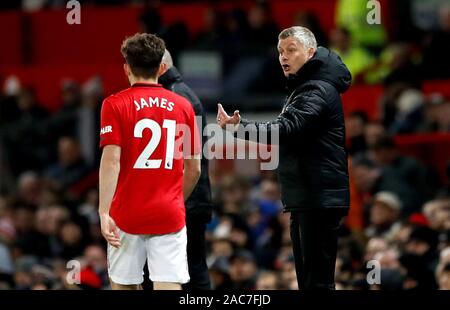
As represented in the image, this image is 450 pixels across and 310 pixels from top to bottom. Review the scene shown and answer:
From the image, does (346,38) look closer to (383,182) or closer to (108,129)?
(383,182)

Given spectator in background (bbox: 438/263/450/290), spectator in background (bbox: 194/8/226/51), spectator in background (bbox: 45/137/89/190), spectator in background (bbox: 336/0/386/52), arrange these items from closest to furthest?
spectator in background (bbox: 438/263/450/290) < spectator in background (bbox: 336/0/386/52) < spectator in background (bbox: 45/137/89/190) < spectator in background (bbox: 194/8/226/51)

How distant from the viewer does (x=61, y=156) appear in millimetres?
18094

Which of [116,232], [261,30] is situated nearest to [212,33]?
[261,30]

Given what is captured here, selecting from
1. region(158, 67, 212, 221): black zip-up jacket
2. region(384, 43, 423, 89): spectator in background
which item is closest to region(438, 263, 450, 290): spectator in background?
region(158, 67, 212, 221): black zip-up jacket

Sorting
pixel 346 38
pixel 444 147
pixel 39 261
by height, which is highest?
pixel 346 38

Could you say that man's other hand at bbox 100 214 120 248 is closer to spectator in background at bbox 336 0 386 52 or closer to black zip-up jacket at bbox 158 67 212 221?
black zip-up jacket at bbox 158 67 212 221

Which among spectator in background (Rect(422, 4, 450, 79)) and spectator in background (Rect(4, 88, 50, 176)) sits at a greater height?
spectator in background (Rect(422, 4, 450, 79))

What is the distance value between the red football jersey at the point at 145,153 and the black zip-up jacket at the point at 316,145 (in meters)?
0.72

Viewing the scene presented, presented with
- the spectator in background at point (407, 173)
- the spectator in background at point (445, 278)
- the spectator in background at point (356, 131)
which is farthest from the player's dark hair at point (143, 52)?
the spectator in background at point (356, 131)

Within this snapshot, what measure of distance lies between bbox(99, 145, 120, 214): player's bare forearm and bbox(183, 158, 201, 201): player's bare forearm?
608 millimetres

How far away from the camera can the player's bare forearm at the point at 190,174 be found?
9016 millimetres

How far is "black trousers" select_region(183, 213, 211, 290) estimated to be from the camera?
9.80 metres
